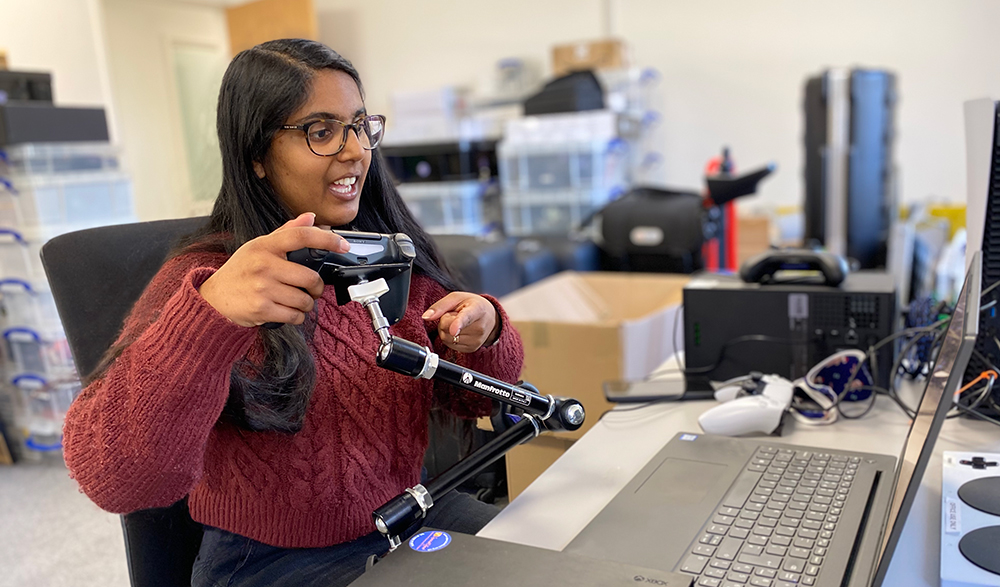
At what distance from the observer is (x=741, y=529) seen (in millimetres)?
615

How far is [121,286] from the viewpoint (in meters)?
0.85

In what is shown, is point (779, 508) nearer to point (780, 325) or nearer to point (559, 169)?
point (780, 325)


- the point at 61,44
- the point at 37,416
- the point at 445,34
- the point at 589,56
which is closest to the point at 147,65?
the point at 61,44

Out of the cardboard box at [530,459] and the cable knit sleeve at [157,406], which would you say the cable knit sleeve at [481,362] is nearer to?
the cardboard box at [530,459]

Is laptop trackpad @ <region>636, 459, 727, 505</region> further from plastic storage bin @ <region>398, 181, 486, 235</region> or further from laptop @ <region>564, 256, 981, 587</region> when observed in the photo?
plastic storage bin @ <region>398, 181, 486, 235</region>

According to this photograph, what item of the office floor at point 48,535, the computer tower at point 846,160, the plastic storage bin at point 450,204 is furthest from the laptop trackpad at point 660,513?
the plastic storage bin at point 450,204

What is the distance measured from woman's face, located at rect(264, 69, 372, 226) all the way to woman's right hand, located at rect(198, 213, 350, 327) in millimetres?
245

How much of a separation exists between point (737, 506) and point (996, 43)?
3.22 metres

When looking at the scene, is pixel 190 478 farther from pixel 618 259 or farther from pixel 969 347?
pixel 618 259

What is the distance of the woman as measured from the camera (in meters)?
0.70

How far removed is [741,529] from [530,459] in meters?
0.23

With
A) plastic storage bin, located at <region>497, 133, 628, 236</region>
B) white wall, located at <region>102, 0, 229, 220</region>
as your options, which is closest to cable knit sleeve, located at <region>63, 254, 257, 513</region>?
plastic storage bin, located at <region>497, 133, 628, 236</region>

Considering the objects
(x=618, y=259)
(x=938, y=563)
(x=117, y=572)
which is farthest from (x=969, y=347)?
(x=618, y=259)

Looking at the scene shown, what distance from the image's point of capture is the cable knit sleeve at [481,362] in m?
0.85
